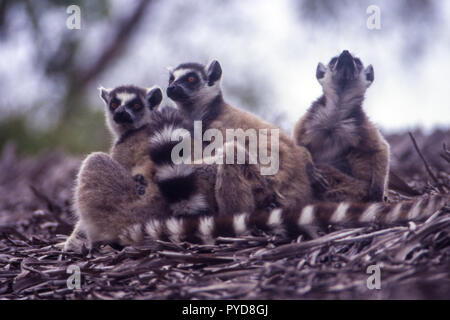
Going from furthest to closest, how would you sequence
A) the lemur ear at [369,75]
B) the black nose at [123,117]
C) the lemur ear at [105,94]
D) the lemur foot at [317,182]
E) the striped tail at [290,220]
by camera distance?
the lemur ear at [105,94]
the black nose at [123,117]
the lemur ear at [369,75]
the lemur foot at [317,182]
the striped tail at [290,220]

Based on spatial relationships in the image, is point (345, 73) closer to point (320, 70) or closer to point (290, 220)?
point (320, 70)

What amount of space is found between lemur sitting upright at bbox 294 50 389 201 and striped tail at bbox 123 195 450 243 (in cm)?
80

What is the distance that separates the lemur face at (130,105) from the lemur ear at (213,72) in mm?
565

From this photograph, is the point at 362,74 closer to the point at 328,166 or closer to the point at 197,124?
the point at 328,166

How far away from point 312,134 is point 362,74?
0.67 meters

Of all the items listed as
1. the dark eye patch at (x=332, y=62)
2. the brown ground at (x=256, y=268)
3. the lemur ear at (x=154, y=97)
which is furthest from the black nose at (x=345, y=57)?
the lemur ear at (x=154, y=97)

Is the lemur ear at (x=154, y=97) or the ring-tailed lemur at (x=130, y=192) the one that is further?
the lemur ear at (x=154, y=97)

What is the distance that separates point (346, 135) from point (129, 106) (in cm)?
190

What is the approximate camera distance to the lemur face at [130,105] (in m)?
4.67

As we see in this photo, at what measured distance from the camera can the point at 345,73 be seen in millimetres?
4312

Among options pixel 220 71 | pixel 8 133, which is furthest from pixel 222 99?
pixel 8 133

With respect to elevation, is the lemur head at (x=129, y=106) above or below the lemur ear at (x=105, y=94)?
below

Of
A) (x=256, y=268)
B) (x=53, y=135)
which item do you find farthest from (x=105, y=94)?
(x=53, y=135)

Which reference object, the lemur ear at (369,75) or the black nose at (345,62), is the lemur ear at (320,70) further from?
the lemur ear at (369,75)
